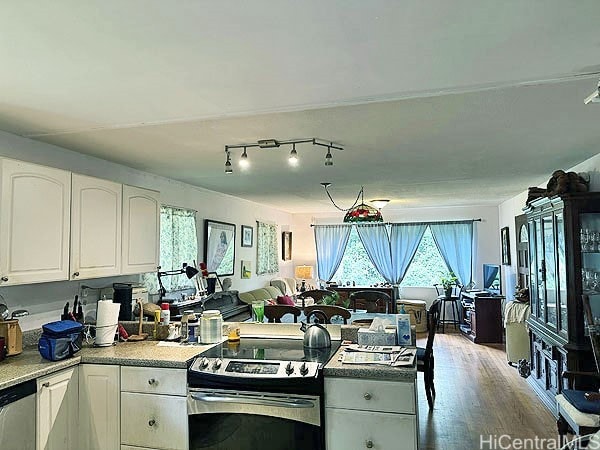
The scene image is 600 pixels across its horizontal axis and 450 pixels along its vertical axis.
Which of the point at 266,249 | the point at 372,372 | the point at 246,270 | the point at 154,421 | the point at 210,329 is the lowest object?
the point at 154,421

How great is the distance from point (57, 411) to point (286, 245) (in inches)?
255

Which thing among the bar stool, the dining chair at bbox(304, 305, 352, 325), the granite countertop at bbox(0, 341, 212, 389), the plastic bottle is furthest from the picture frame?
the bar stool

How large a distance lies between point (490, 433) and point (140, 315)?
288 centimetres

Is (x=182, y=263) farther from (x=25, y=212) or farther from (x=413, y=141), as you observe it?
(x=413, y=141)

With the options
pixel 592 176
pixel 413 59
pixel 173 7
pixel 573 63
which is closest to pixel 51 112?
pixel 173 7

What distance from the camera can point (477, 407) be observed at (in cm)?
412

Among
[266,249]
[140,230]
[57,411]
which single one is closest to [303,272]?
[266,249]

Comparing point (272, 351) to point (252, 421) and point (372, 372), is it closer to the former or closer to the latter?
point (252, 421)

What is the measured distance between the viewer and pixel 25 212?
257cm

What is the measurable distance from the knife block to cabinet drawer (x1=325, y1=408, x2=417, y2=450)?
1945 mm

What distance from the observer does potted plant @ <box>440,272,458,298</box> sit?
793 cm

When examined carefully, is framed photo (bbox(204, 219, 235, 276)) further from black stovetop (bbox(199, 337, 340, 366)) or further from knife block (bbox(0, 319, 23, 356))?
knife block (bbox(0, 319, 23, 356))

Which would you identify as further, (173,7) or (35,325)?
(35,325)

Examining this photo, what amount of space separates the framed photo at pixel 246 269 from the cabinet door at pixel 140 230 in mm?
2875
